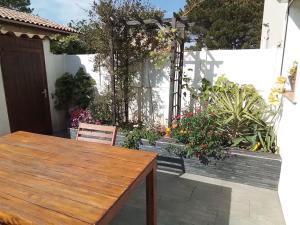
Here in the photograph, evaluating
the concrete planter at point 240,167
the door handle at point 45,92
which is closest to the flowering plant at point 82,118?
Result: the door handle at point 45,92

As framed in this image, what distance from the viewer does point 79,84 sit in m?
5.48

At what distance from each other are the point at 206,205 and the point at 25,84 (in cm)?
407

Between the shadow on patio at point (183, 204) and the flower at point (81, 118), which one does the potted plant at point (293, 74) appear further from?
the flower at point (81, 118)

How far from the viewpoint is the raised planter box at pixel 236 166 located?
328 centimetres

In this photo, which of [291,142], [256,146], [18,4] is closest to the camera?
[291,142]

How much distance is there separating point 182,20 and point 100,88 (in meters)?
2.38

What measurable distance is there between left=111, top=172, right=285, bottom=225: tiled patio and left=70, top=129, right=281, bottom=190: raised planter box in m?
Result: 0.10

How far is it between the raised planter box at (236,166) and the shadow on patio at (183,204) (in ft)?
0.83

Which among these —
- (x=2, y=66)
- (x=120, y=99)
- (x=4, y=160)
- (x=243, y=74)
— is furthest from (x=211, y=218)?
(x=2, y=66)

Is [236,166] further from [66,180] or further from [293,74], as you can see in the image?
[66,180]

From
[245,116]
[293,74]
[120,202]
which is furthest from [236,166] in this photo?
[120,202]

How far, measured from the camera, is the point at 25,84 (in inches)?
193

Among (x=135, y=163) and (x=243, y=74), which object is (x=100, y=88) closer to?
(x=243, y=74)

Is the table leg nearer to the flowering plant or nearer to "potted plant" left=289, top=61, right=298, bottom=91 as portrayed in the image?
"potted plant" left=289, top=61, right=298, bottom=91
